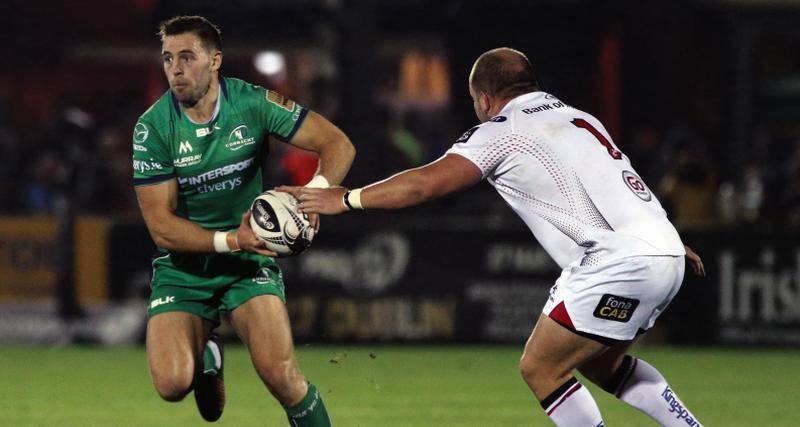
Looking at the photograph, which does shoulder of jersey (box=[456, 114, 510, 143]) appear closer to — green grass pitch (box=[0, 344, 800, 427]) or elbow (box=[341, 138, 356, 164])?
elbow (box=[341, 138, 356, 164])

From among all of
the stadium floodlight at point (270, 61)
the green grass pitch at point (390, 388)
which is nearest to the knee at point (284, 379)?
the green grass pitch at point (390, 388)

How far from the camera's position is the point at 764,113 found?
2136cm

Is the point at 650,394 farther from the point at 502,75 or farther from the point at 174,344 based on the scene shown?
the point at 174,344

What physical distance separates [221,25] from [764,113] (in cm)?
750

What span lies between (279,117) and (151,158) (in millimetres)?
681

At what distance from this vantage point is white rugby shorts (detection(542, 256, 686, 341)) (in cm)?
720

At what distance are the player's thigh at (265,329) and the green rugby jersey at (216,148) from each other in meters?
0.45

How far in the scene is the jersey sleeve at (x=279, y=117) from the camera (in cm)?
809

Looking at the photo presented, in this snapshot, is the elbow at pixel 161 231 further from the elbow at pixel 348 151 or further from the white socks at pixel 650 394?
the white socks at pixel 650 394

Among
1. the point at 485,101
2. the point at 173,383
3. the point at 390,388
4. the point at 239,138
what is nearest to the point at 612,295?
the point at 485,101

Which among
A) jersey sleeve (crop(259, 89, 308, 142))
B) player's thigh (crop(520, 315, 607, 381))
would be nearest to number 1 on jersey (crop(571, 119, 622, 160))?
player's thigh (crop(520, 315, 607, 381))

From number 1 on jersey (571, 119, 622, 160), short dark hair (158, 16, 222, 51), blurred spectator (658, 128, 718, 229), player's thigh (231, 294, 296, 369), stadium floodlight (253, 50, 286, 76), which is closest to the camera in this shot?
number 1 on jersey (571, 119, 622, 160)

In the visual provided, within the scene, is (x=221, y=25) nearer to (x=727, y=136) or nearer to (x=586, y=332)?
(x=727, y=136)

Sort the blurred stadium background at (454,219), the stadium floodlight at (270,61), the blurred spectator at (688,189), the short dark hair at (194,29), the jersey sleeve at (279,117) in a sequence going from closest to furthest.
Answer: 1. the short dark hair at (194,29)
2. the jersey sleeve at (279,117)
3. the blurred stadium background at (454,219)
4. the blurred spectator at (688,189)
5. the stadium floodlight at (270,61)
